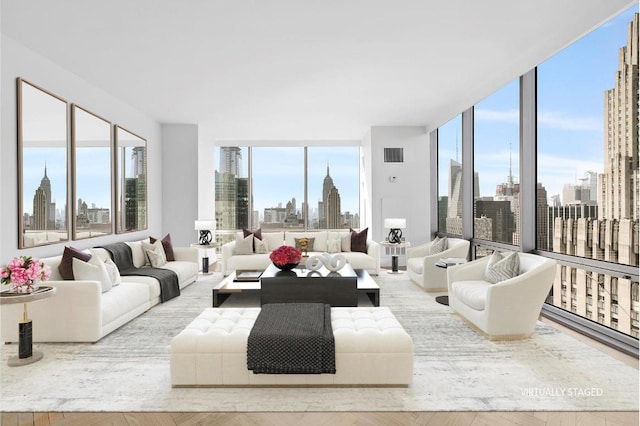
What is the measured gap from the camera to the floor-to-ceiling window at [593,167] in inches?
138

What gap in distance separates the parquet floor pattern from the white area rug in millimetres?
65

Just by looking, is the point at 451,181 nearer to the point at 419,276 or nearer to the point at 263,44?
the point at 419,276

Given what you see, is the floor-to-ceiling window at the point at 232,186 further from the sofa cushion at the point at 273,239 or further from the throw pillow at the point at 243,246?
the throw pillow at the point at 243,246

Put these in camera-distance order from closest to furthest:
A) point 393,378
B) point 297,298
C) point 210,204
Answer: point 393,378, point 297,298, point 210,204

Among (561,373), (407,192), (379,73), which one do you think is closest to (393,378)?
(561,373)

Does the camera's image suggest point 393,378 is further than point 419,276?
No

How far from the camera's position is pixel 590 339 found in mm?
3703

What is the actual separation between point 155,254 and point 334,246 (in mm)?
3166

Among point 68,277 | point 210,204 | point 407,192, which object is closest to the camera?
point 68,277

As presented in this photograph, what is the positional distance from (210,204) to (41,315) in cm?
552

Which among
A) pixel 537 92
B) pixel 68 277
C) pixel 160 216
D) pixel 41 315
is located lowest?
pixel 41 315

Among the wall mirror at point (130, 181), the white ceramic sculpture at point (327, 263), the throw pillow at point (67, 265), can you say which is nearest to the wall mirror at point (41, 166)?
the throw pillow at point (67, 265)

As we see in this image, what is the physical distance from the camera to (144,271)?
536cm

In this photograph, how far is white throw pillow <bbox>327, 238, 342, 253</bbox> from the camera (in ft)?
24.4
